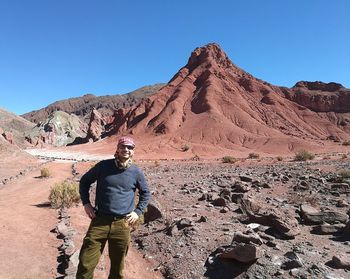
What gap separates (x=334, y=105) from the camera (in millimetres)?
88125

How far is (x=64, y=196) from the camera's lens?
12.7 m

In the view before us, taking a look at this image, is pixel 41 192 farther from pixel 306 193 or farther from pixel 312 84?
pixel 312 84

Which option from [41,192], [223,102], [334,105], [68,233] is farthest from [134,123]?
[68,233]

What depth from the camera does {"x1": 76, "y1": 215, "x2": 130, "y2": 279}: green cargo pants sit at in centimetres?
473

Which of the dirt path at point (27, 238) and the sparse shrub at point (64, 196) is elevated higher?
the sparse shrub at point (64, 196)

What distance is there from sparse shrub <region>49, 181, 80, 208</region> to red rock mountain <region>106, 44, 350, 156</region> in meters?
45.4

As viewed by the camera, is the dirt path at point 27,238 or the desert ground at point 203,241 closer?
the desert ground at point 203,241

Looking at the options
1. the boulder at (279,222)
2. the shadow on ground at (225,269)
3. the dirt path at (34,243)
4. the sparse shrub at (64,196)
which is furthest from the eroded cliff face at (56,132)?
the shadow on ground at (225,269)

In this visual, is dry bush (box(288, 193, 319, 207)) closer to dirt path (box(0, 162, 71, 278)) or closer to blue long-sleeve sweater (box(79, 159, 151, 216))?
dirt path (box(0, 162, 71, 278))

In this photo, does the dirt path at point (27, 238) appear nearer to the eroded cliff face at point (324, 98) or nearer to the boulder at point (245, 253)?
the boulder at point (245, 253)

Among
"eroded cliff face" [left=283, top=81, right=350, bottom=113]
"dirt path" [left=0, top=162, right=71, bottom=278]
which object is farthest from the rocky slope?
"eroded cliff face" [left=283, top=81, right=350, bottom=113]

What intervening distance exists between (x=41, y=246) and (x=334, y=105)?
9016 centimetres

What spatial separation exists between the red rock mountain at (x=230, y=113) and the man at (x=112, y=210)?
52.8m

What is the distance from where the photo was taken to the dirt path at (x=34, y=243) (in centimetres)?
685
